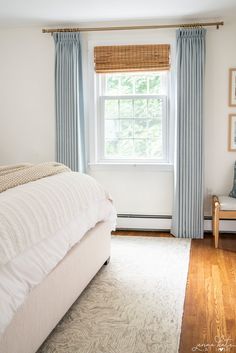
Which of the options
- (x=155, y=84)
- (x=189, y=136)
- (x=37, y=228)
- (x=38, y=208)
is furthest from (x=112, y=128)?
(x=37, y=228)

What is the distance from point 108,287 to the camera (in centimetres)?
323

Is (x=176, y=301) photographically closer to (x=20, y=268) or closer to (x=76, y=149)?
(x=20, y=268)

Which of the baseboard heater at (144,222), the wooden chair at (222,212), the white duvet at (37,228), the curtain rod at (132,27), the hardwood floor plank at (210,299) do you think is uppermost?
the curtain rod at (132,27)

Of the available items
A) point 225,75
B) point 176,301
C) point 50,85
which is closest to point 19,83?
point 50,85

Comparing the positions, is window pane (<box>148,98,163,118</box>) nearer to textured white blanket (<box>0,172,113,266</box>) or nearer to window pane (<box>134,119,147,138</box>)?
window pane (<box>134,119,147,138</box>)

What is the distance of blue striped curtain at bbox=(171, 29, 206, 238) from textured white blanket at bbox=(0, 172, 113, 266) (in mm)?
1782

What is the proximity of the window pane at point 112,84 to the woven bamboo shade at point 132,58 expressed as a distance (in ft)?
0.49

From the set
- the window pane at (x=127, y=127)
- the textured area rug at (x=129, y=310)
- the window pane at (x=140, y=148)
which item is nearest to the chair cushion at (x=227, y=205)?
the textured area rug at (x=129, y=310)

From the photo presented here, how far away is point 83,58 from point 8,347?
12.6 ft

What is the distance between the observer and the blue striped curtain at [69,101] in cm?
493
